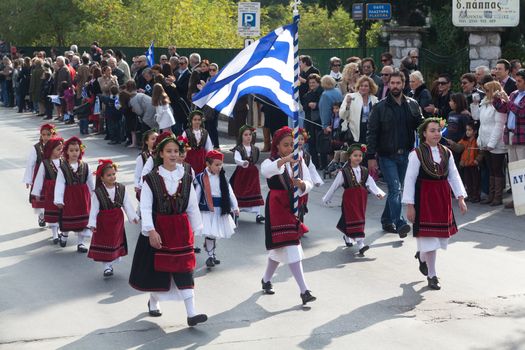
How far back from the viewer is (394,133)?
13789 mm

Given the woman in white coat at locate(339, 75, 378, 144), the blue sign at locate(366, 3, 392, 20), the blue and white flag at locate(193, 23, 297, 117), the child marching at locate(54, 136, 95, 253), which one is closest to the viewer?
the blue and white flag at locate(193, 23, 297, 117)

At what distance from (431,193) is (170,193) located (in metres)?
2.86

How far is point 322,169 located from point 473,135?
12.3 ft

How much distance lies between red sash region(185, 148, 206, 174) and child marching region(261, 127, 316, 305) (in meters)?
5.26

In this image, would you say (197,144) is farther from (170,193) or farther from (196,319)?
(196,319)

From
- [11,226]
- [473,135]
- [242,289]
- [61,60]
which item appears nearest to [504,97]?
[473,135]

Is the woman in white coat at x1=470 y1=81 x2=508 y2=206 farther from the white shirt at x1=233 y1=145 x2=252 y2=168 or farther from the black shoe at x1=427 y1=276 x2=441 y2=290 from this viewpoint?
the black shoe at x1=427 y1=276 x2=441 y2=290

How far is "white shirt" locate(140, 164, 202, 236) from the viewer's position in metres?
9.94

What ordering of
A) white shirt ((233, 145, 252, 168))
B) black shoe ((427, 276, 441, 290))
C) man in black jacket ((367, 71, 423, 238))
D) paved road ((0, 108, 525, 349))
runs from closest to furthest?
paved road ((0, 108, 525, 349)) → black shoe ((427, 276, 441, 290)) → man in black jacket ((367, 71, 423, 238)) → white shirt ((233, 145, 252, 168))

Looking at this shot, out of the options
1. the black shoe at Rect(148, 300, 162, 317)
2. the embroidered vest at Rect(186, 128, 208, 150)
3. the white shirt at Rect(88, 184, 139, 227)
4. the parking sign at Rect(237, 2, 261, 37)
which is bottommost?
the black shoe at Rect(148, 300, 162, 317)

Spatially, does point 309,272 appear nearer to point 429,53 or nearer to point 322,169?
point 322,169

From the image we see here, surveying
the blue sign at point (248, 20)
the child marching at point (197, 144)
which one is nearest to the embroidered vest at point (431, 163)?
the child marching at point (197, 144)

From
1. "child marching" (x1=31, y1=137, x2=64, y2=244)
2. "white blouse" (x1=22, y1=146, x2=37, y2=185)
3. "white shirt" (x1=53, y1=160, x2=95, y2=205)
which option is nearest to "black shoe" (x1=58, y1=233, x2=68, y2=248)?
"child marching" (x1=31, y1=137, x2=64, y2=244)

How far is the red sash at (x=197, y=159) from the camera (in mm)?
16438
